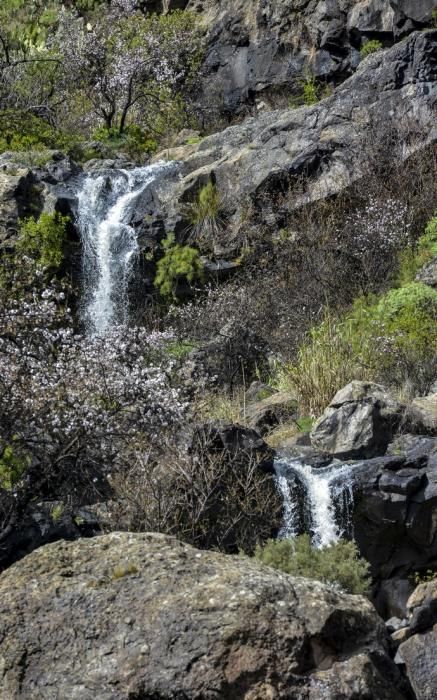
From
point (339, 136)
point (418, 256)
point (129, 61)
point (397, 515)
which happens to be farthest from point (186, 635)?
point (129, 61)

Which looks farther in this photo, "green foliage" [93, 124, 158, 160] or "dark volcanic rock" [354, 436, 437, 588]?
"green foliage" [93, 124, 158, 160]

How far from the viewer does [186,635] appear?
186 inches

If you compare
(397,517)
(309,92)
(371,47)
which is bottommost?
(397,517)

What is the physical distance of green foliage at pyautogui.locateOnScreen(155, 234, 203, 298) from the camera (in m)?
19.1

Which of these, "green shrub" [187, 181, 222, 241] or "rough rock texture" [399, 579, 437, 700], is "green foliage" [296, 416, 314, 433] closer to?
"rough rock texture" [399, 579, 437, 700]

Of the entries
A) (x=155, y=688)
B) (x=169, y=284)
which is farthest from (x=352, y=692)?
(x=169, y=284)

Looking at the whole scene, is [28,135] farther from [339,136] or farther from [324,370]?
[324,370]

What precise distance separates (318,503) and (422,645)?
382 cm

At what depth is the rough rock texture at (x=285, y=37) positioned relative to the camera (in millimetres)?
23016

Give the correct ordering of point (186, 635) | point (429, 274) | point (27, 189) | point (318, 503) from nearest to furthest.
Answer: point (186, 635) < point (318, 503) < point (429, 274) < point (27, 189)

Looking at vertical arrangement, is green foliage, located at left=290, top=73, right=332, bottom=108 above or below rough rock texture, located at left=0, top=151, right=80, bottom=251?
above

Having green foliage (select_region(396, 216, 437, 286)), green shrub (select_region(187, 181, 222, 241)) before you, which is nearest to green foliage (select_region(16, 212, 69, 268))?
green shrub (select_region(187, 181, 222, 241))

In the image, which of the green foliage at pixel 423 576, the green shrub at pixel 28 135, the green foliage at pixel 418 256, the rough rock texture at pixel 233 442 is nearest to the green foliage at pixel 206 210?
the green foliage at pixel 418 256

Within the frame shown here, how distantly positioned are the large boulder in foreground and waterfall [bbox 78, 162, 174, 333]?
13290mm
